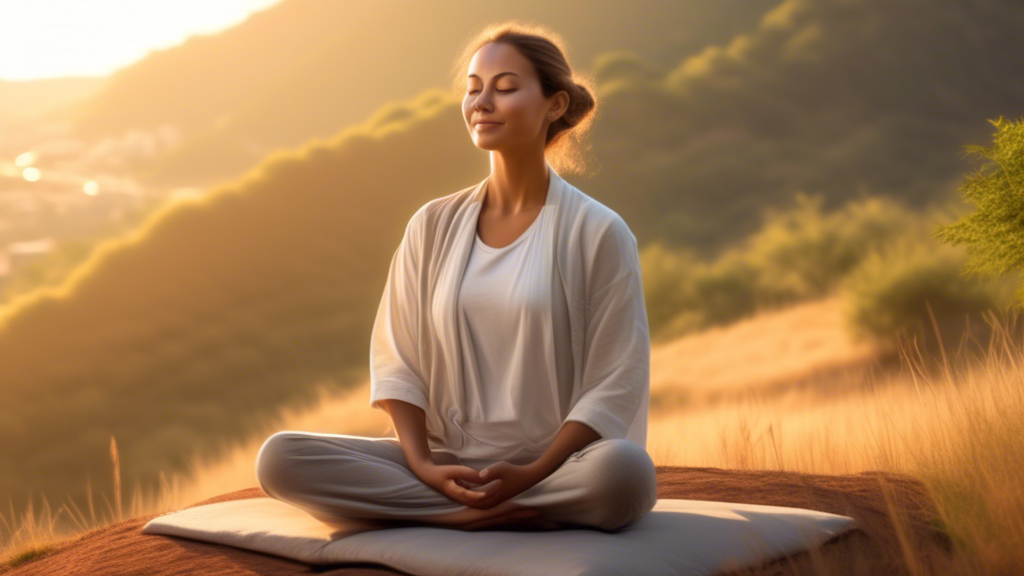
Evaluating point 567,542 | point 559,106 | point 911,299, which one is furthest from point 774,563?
point 911,299

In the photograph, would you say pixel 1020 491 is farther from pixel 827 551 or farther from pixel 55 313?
pixel 55 313

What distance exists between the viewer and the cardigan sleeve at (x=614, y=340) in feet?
8.60

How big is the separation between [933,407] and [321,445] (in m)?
2.10

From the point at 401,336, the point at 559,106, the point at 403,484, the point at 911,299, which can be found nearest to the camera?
the point at 403,484

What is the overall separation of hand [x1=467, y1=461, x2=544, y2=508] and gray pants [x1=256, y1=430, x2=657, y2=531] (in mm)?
40

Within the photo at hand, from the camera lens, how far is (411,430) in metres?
2.83

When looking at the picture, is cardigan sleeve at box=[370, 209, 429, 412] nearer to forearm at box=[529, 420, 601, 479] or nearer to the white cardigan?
the white cardigan

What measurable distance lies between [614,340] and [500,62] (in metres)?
0.88

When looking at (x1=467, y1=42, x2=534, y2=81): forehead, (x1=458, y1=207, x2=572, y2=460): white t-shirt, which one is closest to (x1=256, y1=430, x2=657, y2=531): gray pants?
(x1=458, y1=207, x2=572, y2=460): white t-shirt

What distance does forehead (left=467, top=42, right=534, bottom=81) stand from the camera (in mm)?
2824

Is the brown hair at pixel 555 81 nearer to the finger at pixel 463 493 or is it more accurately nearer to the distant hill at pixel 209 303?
the finger at pixel 463 493

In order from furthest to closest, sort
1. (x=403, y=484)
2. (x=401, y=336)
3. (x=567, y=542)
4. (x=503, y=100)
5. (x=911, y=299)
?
(x=911, y=299), (x=401, y=336), (x=503, y=100), (x=403, y=484), (x=567, y=542)

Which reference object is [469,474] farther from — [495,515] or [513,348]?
[513,348]

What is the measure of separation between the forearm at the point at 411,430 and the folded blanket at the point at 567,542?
203 mm
